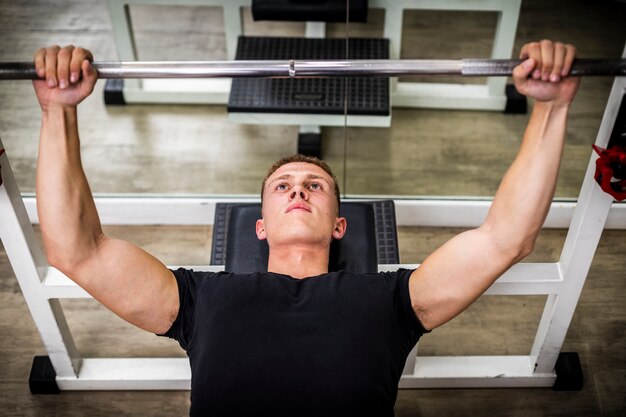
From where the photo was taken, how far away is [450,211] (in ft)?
8.48

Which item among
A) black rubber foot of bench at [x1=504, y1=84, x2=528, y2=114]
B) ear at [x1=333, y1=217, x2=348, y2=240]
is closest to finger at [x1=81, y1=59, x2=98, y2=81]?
ear at [x1=333, y1=217, x2=348, y2=240]

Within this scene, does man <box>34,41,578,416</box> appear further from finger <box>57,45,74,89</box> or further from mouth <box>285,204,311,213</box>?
mouth <box>285,204,311,213</box>

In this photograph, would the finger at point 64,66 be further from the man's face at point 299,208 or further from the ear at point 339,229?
the ear at point 339,229

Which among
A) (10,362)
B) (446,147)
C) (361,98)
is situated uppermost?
(361,98)

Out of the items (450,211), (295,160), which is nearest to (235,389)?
(295,160)

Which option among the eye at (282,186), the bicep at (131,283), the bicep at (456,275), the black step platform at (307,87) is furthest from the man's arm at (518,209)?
the black step platform at (307,87)

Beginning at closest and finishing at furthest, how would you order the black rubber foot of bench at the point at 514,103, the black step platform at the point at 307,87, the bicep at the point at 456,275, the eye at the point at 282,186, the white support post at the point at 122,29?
1. the bicep at the point at 456,275
2. the eye at the point at 282,186
3. the black step platform at the point at 307,87
4. the white support post at the point at 122,29
5. the black rubber foot of bench at the point at 514,103

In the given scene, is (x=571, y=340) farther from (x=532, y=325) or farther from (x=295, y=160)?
(x=295, y=160)

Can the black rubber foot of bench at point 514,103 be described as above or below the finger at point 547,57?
below

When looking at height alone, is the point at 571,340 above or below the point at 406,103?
below

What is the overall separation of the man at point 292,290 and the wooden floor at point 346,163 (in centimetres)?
69

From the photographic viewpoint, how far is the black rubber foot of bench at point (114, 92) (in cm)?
295

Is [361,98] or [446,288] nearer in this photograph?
[446,288]

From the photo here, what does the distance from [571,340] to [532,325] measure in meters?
0.13
